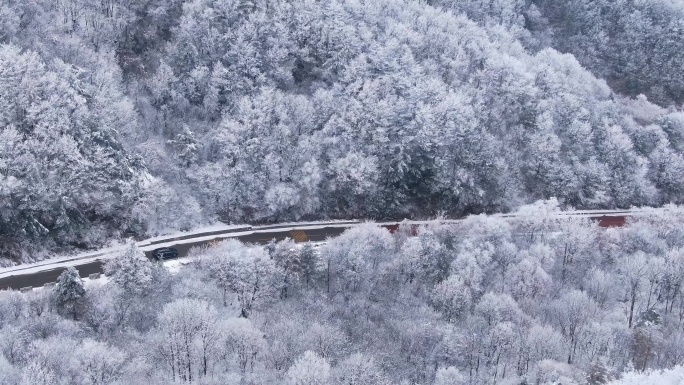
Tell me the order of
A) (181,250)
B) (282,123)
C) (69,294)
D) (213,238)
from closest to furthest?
(69,294), (181,250), (213,238), (282,123)

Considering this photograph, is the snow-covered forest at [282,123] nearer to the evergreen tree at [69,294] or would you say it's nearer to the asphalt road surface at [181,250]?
the asphalt road surface at [181,250]

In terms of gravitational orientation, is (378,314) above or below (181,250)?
below

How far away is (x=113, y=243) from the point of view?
7044 cm

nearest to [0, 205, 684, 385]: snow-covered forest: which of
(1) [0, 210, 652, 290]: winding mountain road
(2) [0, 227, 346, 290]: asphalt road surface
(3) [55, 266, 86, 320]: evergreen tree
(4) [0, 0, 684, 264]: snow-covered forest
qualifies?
(3) [55, 266, 86, 320]: evergreen tree

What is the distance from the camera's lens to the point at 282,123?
85250mm

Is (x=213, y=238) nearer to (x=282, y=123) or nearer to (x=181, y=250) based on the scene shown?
(x=181, y=250)

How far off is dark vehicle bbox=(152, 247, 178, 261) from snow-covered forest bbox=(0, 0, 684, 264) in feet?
19.3

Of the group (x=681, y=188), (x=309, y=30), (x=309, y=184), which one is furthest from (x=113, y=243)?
(x=681, y=188)

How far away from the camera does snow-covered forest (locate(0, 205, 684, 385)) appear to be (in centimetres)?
5269

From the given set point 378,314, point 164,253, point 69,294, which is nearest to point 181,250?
point 164,253

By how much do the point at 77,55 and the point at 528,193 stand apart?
2604 inches

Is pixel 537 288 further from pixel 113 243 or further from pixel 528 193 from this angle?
pixel 113 243

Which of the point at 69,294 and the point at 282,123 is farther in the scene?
the point at 282,123

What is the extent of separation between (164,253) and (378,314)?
23.8 metres
